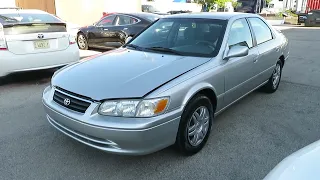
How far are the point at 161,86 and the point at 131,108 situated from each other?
352 millimetres

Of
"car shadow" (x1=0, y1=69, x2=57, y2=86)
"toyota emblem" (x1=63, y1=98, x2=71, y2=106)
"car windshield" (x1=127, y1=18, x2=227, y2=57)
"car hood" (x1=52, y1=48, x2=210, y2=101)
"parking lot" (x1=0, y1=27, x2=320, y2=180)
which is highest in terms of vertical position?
"car windshield" (x1=127, y1=18, x2=227, y2=57)

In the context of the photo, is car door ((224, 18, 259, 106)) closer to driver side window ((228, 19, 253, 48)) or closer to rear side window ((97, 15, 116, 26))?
driver side window ((228, 19, 253, 48))

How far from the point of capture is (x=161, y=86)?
258 cm

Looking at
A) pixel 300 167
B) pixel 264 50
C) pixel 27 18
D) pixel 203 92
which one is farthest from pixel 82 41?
pixel 300 167

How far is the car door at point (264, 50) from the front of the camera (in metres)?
4.16

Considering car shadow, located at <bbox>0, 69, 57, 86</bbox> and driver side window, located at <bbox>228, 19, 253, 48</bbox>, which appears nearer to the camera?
driver side window, located at <bbox>228, 19, 253, 48</bbox>

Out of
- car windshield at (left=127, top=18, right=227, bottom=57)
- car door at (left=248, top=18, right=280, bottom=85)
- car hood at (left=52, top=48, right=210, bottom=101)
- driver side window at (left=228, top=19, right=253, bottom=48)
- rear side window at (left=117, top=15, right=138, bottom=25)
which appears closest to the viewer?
car hood at (left=52, top=48, right=210, bottom=101)

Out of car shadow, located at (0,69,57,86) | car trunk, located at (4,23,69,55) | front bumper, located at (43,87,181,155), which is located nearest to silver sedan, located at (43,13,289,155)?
front bumper, located at (43,87,181,155)

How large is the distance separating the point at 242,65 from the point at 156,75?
1.43 meters

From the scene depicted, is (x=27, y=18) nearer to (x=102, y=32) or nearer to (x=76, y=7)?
(x=102, y=32)

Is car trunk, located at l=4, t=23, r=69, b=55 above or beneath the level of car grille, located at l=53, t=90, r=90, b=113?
above

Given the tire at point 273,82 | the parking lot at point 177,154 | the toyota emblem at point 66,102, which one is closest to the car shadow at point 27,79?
the parking lot at point 177,154

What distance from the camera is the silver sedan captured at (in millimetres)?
2459

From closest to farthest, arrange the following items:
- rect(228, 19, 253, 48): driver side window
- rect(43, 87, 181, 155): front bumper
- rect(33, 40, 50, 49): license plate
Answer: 1. rect(43, 87, 181, 155): front bumper
2. rect(228, 19, 253, 48): driver side window
3. rect(33, 40, 50, 49): license plate
